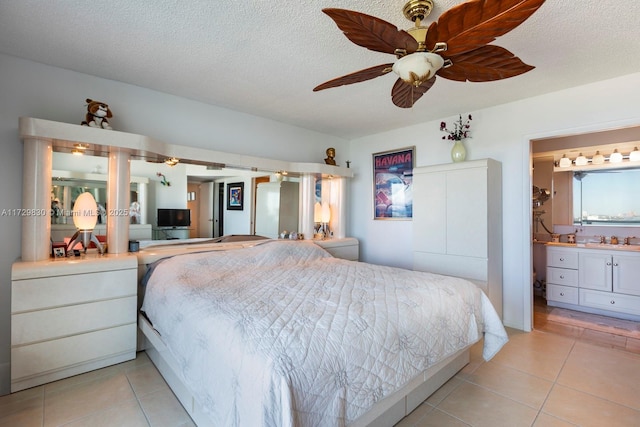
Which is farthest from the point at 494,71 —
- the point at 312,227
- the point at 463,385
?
the point at 312,227

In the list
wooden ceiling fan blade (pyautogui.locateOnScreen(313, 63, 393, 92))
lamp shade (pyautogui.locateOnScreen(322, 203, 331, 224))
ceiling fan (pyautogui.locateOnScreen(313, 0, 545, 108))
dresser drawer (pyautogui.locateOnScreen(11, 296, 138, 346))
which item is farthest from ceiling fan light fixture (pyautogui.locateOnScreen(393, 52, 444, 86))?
lamp shade (pyautogui.locateOnScreen(322, 203, 331, 224))

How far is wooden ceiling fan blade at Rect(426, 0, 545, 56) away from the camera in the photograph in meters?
1.14

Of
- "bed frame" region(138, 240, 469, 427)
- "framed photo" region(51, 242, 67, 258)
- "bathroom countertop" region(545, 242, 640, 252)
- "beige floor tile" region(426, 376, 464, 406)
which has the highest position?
"framed photo" region(51, 242, 67, 258)

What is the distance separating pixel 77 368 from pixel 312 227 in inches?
110

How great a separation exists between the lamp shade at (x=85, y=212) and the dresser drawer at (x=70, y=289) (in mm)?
588

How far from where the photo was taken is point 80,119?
2.63m

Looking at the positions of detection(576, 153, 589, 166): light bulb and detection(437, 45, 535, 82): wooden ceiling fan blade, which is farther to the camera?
detection(576, 153, 589, 166): light bulb

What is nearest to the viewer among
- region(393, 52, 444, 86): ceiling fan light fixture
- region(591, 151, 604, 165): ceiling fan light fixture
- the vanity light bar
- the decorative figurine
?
region(393, 52, 444, 86): ceiling fan light fixture

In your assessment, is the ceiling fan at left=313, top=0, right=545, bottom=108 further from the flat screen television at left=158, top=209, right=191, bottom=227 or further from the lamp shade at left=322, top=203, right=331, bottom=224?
the lamp shade at left=322, top=203, right=331, bottom=224

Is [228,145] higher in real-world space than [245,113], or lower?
lower

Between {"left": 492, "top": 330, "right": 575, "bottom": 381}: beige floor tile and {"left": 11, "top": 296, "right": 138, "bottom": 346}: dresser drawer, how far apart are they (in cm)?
314

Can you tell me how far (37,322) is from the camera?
207cm

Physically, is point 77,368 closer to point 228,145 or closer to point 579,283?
point 228,145

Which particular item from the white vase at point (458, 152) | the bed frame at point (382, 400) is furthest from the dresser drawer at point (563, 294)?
the bed frame at point (382, 400)
